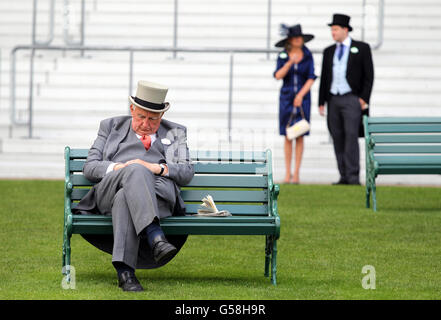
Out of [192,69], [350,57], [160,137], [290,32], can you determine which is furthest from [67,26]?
[160,137]

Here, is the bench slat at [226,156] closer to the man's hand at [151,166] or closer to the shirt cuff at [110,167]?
the man's hand at [151,166]

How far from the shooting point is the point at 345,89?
1520cm

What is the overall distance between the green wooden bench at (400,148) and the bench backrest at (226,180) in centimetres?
407

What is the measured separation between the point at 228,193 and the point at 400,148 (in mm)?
4900

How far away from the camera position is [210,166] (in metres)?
8.26

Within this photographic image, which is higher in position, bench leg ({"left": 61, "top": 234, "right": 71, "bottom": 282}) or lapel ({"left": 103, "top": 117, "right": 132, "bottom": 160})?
lapel ({"left": 103, "top": 117, "right": 132, "bottom": 160})

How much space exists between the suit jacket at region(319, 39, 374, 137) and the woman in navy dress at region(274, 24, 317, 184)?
0.62 ft

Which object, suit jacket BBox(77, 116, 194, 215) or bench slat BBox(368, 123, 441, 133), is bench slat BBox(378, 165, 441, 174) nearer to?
bench slat BBox(368, 123, 441, 133)

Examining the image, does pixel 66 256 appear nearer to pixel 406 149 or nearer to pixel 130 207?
pixel 130 207

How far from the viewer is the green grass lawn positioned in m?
7.43

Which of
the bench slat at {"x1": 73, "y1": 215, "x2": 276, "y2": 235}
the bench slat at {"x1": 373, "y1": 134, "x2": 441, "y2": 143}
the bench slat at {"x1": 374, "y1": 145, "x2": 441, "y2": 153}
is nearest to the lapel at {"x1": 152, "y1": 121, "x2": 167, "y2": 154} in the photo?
the bench slat at {"x1": 73, "y1": 215, "x2": 276, "y2": 235}

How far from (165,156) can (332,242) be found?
96.9 inches

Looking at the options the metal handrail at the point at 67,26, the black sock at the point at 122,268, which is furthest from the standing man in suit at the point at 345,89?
the black sock at the point at 122,268

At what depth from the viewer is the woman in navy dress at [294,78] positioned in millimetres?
15242
